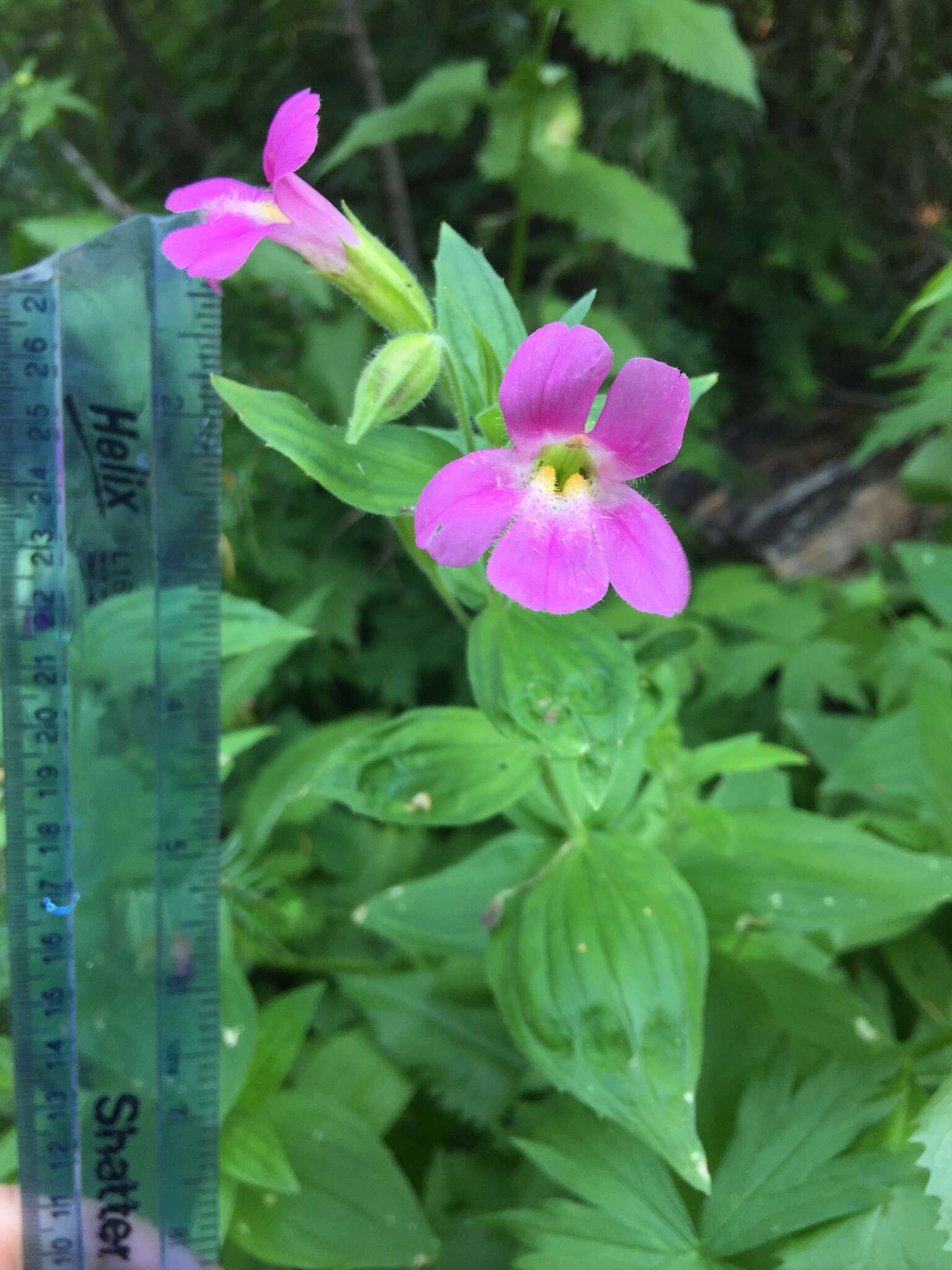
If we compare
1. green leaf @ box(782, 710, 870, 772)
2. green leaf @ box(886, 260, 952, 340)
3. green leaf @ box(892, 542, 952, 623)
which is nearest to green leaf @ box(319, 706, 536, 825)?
green leaf @ box(886, 260, 952, 340)

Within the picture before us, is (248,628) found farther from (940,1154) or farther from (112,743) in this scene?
(940,1154)

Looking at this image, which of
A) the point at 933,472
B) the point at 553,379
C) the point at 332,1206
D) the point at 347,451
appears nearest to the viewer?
the point at 553,379

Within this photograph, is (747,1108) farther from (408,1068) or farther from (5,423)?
(5,423)

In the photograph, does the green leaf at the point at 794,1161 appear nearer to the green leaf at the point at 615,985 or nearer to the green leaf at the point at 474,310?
the green leaf at the point at 615,985

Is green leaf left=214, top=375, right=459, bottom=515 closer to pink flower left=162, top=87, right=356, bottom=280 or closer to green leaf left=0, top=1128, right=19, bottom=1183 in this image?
pink flower left=162, top=87, right=356, bottom=280

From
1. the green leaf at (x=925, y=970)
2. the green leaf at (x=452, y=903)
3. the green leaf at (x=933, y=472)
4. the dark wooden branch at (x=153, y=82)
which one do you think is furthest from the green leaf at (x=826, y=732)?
the dark wooden branch at (x=153, y=82)

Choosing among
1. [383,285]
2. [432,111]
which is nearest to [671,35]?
[432,111]

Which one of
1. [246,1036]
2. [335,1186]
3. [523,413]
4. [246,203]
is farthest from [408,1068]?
[246,203]
